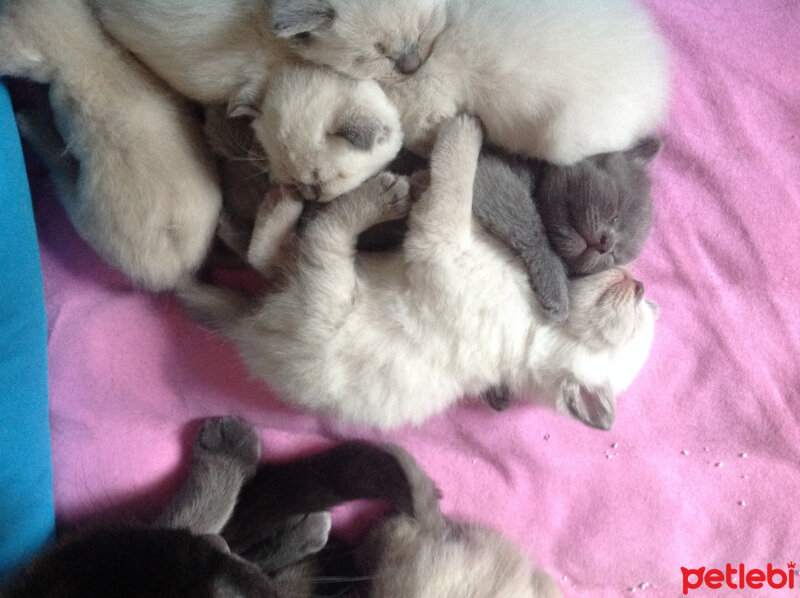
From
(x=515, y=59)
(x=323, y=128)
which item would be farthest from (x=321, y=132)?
(x=515, y=59)

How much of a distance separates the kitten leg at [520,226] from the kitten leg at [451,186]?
31 millimetres

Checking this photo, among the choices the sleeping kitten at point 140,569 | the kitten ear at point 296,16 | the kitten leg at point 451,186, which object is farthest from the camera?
the kitten leg at point 451,186

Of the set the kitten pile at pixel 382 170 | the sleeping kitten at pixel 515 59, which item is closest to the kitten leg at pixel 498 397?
the kitten pile at pixel 382 170

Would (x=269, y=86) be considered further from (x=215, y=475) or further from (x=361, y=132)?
(x=215, y=475)

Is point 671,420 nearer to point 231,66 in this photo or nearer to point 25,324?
point 231,66

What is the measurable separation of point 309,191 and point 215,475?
23.0 inches

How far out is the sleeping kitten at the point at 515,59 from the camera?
1249mm

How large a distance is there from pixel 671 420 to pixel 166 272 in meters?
1.10

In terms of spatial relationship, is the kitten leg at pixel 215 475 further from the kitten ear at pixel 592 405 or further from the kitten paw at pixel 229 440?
the kitten ear at pixel 592 405

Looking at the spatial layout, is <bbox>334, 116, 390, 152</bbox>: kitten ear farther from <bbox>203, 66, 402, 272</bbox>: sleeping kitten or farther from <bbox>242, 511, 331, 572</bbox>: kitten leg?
<bbox>242, 511, 331, 572</bbox>: kitten leg

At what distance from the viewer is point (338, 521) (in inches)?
61.4

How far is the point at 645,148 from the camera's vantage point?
1.41 meters

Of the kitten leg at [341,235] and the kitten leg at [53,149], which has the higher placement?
the kitten leg at [53,149]

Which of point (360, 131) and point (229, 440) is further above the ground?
point (360, 131)
